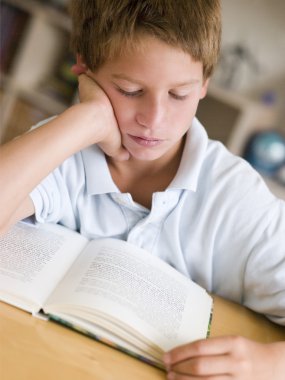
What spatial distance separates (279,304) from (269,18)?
1.80 metres

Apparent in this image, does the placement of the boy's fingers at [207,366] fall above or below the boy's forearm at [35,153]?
below

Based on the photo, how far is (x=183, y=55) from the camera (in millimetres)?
773

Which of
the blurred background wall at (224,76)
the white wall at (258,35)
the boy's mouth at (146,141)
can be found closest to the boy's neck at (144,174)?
the boy's mouth at (146,141)

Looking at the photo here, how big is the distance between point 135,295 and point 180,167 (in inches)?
12.4

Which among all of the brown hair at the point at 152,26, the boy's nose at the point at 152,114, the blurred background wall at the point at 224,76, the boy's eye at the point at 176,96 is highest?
the blurred background wall at the point at 224,76

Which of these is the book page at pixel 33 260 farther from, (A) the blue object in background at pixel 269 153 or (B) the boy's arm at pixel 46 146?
(A) the blue object in background at pixel 269 153

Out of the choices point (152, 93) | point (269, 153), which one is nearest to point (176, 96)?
point (152, 93)

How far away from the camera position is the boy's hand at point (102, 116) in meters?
0.81

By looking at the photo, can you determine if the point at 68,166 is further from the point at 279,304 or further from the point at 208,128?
the point at 208,128

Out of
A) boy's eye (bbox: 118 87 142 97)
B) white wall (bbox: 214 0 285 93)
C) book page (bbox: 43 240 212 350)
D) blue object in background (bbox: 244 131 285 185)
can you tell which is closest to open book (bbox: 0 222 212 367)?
book page (bbox: 43 240 212 350)

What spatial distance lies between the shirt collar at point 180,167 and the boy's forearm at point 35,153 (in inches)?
5.4

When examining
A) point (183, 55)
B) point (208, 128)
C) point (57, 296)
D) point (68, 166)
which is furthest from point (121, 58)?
point (208, 128)

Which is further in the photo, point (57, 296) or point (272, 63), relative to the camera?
point (272, 63)

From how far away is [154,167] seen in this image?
978mm
